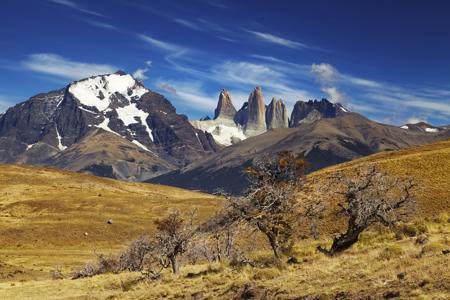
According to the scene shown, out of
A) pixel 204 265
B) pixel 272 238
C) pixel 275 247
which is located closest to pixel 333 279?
pixel 275 247

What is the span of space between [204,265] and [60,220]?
89.4 m

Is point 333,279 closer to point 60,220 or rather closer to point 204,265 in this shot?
point 204,265

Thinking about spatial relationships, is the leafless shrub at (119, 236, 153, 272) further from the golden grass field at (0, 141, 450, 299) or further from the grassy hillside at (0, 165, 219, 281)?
the grassy hillside at (0, 165, 219, 281)

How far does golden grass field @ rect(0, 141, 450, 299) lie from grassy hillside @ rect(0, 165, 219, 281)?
0.24 meters

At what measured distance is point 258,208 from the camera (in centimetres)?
3550

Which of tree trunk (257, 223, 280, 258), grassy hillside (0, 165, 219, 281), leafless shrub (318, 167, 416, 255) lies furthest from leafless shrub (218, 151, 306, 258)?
grassy hillside (0, 165, 219, 281)

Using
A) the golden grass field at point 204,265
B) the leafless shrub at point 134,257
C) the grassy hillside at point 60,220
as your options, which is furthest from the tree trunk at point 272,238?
the grassy hillside at point 60,220

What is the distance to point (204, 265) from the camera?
41719 millimetres

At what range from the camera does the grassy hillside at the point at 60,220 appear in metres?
89.0

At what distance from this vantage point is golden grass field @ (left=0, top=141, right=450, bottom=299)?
2030 centimetres

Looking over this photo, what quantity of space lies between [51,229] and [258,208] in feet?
292

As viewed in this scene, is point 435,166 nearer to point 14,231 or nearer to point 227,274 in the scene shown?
point 227,274

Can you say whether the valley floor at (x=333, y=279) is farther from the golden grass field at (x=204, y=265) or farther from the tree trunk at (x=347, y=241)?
the tree trunk at (x=347, y=241)

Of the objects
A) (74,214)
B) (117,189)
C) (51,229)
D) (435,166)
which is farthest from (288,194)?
(117,189)
